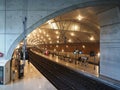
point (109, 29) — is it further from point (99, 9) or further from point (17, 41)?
point (17, 41)

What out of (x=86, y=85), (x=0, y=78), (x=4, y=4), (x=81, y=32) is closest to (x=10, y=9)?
(x=4, y=4)

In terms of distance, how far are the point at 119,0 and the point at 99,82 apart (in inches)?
239

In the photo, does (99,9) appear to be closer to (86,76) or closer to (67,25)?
(86,76)

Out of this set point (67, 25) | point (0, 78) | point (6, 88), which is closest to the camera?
point (6, 88)

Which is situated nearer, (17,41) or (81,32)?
(17,41)

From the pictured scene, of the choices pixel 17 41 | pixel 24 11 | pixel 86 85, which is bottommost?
pixel 86 85

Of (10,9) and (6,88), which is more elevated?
(10,9)

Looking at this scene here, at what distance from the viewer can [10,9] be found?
17297mm

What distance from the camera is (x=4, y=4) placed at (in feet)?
56.4

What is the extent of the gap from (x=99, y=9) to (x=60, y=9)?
5.07 meters

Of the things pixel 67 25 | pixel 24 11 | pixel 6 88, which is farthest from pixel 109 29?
pixel 67 25

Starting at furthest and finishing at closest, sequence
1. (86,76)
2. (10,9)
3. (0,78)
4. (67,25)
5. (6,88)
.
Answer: (67,25) → (86,76) → (10,9) → (0,78) → (6,88)

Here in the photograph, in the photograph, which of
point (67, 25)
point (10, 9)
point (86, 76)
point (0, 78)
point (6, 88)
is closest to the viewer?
point (6, 88)

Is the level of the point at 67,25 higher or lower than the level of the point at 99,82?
higher
